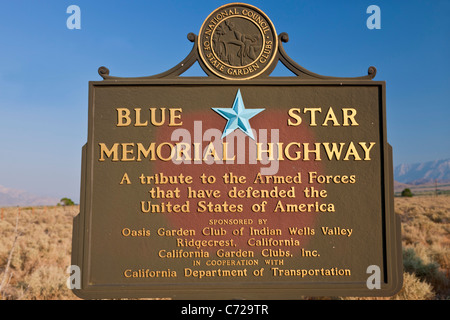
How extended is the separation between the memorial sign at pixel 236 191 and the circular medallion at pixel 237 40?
0.84 ft

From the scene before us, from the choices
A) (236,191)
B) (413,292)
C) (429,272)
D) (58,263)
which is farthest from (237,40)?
(58,263)

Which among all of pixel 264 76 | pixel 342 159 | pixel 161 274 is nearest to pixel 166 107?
pixel 264 76

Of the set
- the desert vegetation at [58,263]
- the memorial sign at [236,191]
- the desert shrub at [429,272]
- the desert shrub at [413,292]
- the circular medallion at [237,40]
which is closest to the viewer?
the memorial sign at [236,191]

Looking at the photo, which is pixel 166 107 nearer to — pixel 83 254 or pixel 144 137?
pixel 144 137

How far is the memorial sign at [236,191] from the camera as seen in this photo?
405 cm

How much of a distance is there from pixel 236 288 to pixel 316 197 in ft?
5.24

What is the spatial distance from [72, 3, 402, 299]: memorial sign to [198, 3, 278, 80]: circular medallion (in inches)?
10.0

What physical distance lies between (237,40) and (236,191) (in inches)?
83.5

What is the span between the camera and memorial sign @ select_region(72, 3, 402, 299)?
4055 millimetres

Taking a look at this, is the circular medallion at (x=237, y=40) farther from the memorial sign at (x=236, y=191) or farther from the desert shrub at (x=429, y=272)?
the desert shrub at (x=429, y=272)

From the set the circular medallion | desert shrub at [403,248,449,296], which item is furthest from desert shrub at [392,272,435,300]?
the circular medallion
